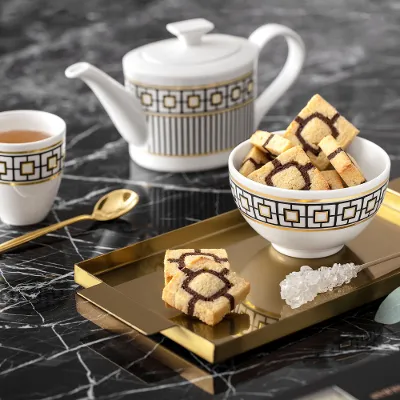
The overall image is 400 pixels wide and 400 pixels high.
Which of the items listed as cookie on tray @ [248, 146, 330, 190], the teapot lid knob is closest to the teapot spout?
the teapot lid knob

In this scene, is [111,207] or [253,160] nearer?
[253,160]

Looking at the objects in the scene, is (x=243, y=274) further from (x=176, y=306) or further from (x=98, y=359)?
(x=98, y=359)

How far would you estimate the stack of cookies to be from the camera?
1.26 m

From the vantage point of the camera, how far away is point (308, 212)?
4.09ft

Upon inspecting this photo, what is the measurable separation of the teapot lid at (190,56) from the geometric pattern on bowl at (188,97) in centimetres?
2

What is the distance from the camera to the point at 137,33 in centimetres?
235

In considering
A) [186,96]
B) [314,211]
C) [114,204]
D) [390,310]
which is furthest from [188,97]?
[390,310]

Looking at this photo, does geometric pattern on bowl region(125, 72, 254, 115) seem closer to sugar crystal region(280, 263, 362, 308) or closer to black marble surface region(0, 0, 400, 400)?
black marble surface region(0, 0, 400, 400)

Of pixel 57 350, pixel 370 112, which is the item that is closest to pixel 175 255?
pixel 57 350

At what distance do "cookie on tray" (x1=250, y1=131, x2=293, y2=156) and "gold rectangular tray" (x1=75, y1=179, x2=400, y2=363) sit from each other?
0.14 meters

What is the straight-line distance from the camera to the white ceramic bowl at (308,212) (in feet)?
4.07

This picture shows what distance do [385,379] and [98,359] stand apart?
335mm

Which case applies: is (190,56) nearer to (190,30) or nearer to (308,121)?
(190,30)

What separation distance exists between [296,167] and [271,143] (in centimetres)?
8
